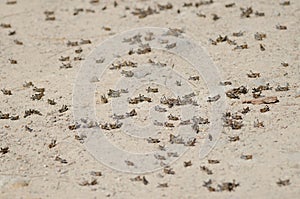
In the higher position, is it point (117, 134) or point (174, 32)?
point (174, 32)

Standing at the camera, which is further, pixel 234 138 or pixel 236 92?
pixel 236 92

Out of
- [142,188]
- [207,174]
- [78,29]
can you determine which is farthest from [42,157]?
[78,29]

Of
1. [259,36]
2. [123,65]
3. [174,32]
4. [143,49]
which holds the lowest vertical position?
[123,65]

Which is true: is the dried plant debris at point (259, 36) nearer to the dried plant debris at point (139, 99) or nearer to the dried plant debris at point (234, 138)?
the dried plant debris at point (139, 99)

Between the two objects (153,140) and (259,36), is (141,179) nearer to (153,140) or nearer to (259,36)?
(153,140)

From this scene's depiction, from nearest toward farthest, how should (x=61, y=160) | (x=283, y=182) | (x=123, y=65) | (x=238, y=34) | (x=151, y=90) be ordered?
(x=283, y=182), (x=61, y=160), (x=151, y=90), (x=123, y=65), (x=238, y=34)

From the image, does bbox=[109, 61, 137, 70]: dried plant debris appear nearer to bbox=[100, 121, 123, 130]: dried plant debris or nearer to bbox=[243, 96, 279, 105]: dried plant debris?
bbox=[100, 121, 123, 130]: dried plant debris

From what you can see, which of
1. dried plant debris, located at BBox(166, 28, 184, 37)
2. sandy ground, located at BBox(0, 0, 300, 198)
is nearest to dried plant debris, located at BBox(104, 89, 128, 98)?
sandy ground, located at BBox(0, 0, 300, 198)

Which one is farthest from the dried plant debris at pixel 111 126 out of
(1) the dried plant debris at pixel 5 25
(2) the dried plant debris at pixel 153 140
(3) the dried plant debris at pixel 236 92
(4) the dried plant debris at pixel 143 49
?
(1) the dried plant debris at pixel 5 25

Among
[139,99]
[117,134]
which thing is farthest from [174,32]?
[117,134]
